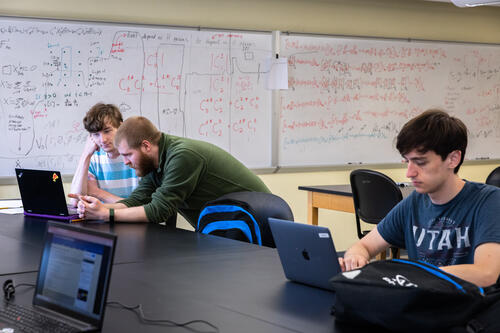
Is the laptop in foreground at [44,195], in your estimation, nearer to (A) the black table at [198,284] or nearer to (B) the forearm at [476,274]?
(A) the black table at [198,284]

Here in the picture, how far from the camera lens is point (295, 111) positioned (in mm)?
5590

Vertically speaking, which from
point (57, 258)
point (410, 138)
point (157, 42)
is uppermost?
point (157, 42)

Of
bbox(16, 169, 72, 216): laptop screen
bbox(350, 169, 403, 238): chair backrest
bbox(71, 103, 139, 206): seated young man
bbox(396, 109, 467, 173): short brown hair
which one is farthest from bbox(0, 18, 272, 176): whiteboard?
bbox(396, 109, 467, 173): short brown hair

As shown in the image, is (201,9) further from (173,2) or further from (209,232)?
(209,232)

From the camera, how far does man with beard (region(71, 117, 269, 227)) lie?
10.3 ft

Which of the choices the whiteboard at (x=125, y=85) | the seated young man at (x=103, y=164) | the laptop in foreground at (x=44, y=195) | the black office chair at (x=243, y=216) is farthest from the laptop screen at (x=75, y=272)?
the whiteboard at (x=125, y=85)

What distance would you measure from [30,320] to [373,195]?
10.3 feet

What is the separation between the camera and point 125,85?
16.0ft

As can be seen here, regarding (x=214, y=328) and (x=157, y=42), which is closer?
(x=214, y=328)

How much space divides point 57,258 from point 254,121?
12.9ft

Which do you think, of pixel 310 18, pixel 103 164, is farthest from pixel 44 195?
pixel 310 18

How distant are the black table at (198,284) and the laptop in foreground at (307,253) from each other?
3 cm

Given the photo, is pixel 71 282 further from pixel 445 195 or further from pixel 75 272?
pixel 445 195

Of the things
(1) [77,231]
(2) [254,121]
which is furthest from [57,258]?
(2) [254,121]
